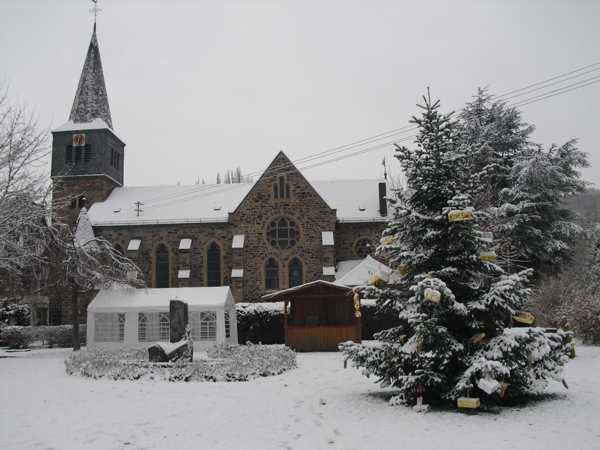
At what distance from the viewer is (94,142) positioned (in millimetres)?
38781

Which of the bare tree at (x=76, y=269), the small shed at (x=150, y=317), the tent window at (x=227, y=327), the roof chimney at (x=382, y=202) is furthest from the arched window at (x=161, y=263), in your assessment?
the roof chimney at (x=382, y=202)

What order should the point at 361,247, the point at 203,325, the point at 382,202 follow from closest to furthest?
the point at 203,325 < the point at 361,247 < the point at 382,202

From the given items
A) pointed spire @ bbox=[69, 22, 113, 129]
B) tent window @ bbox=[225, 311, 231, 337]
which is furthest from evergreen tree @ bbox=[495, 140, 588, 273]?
pointed spire @ bbox=[69, 22, 113, 129]

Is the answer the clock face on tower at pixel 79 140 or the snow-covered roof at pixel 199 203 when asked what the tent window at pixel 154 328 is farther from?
the clock face on tower at pixel 79 140

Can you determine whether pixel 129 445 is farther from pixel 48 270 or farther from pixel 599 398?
pixel 48 270

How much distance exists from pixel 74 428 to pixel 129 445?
1549mm

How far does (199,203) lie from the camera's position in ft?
118

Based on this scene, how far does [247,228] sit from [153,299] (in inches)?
341

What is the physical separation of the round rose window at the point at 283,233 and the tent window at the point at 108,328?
1046 cm

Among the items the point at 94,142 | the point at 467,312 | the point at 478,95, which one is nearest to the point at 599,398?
the point at 467,312

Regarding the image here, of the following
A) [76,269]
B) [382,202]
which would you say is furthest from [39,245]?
[382,202]

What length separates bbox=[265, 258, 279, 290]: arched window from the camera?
32.5 metres

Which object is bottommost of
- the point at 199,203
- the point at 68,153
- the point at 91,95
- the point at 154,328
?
the point at 154,328

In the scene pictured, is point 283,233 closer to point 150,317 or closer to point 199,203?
point 199,203
